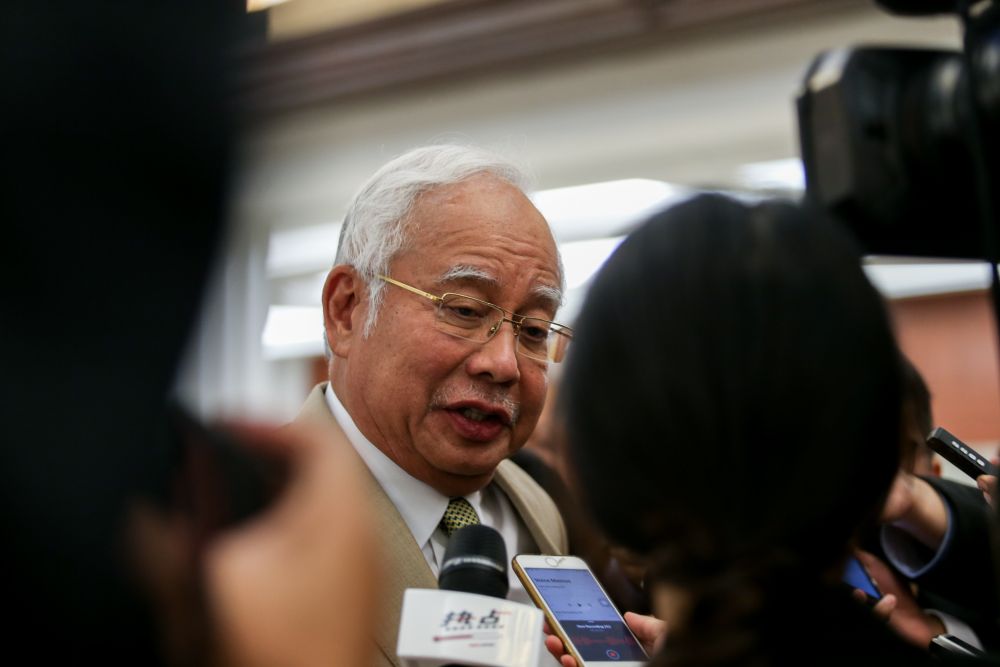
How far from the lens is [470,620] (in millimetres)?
1285

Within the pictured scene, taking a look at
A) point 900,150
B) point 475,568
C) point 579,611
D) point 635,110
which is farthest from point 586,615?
point 635,110

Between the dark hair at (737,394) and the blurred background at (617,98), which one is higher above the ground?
the dark hair at (737,394)

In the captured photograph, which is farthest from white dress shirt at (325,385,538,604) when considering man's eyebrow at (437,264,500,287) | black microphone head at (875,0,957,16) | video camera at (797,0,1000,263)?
black microphone head at (875,0,957,16)

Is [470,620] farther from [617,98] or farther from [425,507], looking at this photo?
[617,98]

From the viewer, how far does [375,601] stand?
0.61 m

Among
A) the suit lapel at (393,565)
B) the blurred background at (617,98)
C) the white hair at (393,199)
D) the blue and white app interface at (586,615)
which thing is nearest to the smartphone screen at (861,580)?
the blue and white app interface at (586,615)

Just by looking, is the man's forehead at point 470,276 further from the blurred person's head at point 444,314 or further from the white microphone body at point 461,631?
the white microphone body at point 461,631

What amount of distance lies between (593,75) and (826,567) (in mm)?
5054

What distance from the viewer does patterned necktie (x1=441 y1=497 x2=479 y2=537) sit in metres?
2.00

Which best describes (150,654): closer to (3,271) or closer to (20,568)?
(20,568)

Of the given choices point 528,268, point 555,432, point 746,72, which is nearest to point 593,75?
point 746,72

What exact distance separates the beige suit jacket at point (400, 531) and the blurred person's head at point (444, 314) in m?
0.10

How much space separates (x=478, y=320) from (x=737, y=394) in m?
1.24

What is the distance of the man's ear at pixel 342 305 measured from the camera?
218 cm
